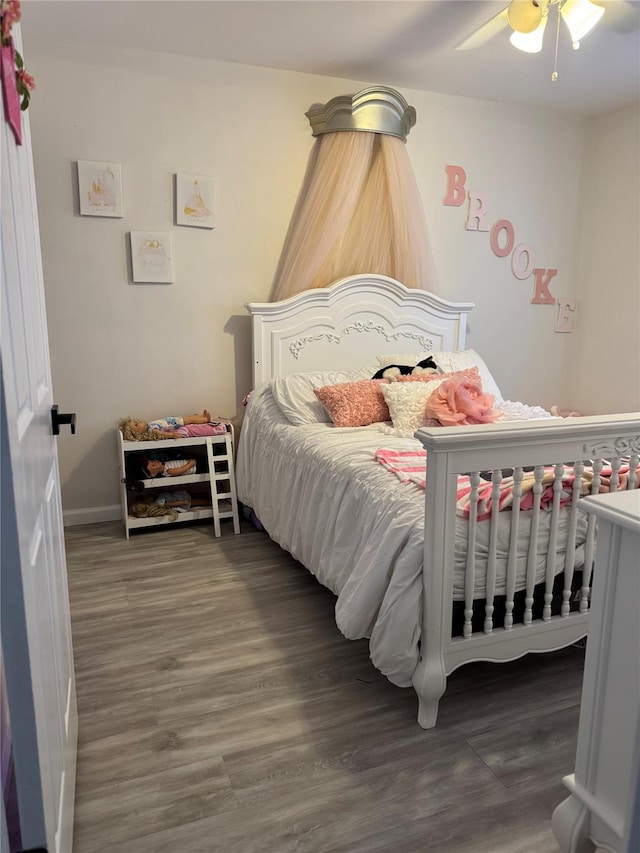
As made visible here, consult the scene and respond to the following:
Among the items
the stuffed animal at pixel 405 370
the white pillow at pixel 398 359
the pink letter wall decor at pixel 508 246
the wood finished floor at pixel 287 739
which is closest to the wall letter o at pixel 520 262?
the pink letter wall decor at pixel 508 246

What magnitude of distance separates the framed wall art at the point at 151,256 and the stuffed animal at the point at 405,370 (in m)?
1.30

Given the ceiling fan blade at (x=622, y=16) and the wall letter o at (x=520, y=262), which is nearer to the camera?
the ceiling fan blade at (x=622, y=16)

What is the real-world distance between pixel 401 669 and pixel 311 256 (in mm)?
2379

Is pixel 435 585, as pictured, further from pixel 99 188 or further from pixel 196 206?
pixel 99 188

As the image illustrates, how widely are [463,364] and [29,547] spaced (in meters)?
2.94

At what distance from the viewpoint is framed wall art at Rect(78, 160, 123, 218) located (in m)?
3.09

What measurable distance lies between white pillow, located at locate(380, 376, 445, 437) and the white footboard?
32.0 inches

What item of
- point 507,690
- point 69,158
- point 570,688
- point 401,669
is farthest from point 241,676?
point 69,158

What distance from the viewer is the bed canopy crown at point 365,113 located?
3303 millimetres

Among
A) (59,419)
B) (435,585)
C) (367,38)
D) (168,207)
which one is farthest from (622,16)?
(59,419)

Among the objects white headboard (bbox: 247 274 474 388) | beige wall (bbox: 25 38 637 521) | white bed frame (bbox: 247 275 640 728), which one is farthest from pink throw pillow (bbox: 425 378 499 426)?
beige wall (bbox: 25 38 637 521)

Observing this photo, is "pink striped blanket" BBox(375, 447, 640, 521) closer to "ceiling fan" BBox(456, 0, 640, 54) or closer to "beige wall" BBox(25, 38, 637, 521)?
"ceiling fan" BBox(456, 0, 640, 54)

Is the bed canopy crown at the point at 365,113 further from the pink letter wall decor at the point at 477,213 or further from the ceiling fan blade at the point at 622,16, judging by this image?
the ceiling fan blade at the point at 622,16

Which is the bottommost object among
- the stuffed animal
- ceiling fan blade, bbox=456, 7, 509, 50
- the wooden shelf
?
the wooden shelf
